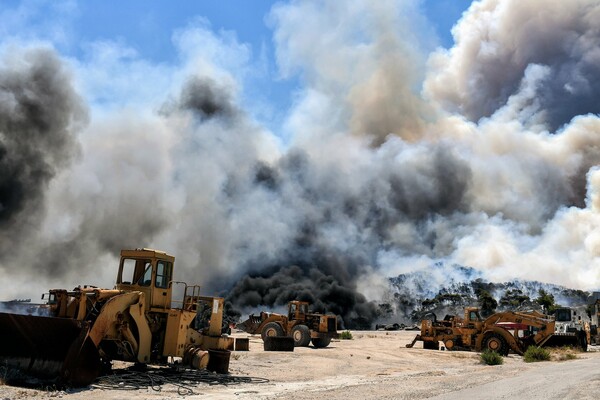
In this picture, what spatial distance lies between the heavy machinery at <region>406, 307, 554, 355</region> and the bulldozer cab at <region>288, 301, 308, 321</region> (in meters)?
8.00

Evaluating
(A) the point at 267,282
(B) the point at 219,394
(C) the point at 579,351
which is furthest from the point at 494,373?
(A) the point at 267,282

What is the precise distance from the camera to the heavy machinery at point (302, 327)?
35.2 m

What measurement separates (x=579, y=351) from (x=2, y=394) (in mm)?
35999

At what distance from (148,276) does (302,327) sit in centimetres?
1929

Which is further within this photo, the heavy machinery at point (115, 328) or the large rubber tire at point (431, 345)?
the large rubber tire at point (431, 345)

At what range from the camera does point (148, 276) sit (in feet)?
57.3

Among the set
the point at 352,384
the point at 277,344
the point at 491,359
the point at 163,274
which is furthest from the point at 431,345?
the point at 163,274

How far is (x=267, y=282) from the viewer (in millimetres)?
91250

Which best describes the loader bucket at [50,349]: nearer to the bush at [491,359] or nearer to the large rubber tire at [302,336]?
the bush at [491,359]

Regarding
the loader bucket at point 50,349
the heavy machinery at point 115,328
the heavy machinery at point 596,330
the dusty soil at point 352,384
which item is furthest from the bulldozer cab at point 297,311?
the heavy machinery at point 596,330

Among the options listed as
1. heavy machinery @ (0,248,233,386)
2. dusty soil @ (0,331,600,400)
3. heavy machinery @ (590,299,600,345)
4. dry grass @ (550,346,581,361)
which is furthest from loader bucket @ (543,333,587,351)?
heavy machinery @ (0,248,233,386)

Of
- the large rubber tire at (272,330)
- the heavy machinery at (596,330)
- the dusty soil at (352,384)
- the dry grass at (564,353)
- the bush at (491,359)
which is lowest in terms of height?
the dusty soil at (352,384)

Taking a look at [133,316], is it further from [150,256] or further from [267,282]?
[267,282]

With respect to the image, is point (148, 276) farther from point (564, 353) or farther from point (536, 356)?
point (564, 353)
